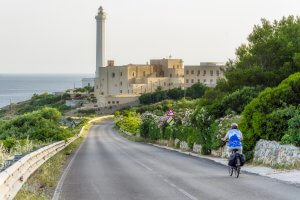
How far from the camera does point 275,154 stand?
2208 cm

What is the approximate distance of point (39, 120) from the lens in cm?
7625

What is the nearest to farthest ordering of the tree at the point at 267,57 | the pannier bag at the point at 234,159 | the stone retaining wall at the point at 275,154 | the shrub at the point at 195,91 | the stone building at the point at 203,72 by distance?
the pannier bag at the point at 234,159 → the stone retaining wall at the point at 275,154 → the tree at the point at 267,57 → the shrub at the point at 195,91 → the stone building at the point at 203,72

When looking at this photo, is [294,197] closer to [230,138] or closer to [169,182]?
[169,182]

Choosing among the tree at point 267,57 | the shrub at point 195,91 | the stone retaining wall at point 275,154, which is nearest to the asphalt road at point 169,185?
the stone retaining wall at point 275,154

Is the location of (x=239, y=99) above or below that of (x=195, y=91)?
above

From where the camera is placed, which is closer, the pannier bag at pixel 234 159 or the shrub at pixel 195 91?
the pannier bag at pixel 234 159

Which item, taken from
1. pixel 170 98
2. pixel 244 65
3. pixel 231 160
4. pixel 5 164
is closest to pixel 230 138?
pixel 231 160

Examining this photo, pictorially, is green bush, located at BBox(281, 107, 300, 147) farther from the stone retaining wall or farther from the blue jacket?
the blue jacket

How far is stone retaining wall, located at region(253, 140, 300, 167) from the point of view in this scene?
2044 centimetres

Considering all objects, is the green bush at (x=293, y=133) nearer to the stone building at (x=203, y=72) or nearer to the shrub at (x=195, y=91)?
the shrub at (x=195, y=91)

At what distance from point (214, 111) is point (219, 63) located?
141560 mm

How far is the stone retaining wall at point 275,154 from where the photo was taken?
20.4 metres

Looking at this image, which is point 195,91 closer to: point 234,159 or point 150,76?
point 150,76

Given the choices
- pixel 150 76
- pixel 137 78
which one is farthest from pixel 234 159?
pixel 150 76
